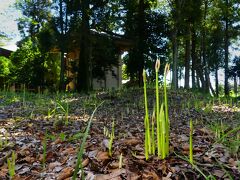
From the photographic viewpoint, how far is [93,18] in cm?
1344

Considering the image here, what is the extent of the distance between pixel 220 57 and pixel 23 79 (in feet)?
61.7

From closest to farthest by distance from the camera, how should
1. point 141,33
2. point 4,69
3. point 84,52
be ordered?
1. point 84,52
2. point 4,69
3. point 141,33

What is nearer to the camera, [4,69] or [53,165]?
[53,165]

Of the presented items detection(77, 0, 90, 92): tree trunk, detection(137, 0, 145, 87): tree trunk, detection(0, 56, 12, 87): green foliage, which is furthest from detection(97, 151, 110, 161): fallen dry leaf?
detection(137, 0, 145, 87): tree trunk

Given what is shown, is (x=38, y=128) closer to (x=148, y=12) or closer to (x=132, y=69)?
(x=132, y=69)

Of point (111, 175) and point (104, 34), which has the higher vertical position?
point (104, 34)

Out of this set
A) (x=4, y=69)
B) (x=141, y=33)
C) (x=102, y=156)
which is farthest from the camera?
(x=141, y=33)

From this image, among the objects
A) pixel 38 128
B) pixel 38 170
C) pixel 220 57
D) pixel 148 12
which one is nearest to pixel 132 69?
pixel 148 12

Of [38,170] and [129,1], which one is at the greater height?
[129,1]

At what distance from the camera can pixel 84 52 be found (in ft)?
45.7

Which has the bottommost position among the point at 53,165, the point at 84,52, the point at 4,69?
the point at 53,165

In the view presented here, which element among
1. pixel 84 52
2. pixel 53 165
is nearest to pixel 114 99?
pixel 53 165

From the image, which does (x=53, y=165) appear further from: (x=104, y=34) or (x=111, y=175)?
(x=104, y=34)

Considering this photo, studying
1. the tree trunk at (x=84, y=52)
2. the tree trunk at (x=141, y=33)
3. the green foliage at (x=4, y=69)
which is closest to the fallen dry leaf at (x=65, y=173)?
the tree trunk at (x=84, y=52)
